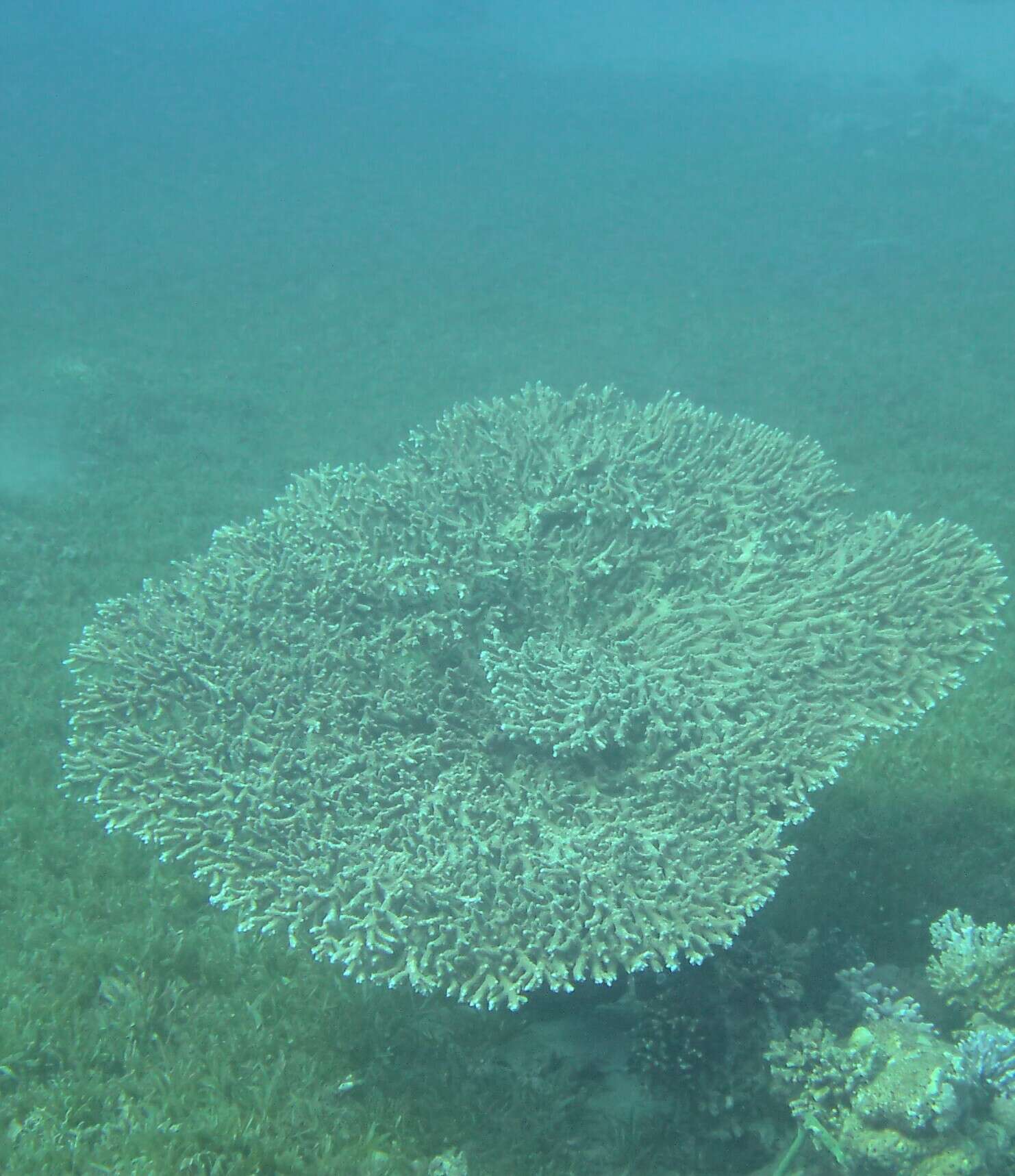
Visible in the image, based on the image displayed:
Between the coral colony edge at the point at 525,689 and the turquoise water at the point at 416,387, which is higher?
Result: the coral colony edge at the point at 525,689

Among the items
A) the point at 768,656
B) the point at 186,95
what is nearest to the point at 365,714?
the point at 768,656

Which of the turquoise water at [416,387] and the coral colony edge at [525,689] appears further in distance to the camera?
the turquoise water at [416,387]

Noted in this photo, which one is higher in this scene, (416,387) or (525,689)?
(525,689)

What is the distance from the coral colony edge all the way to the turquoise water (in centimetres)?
59

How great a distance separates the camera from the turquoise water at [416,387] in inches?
156

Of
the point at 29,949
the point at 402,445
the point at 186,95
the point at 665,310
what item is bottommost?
the point at 186,95

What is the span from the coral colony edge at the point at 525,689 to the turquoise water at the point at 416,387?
594 millimetres

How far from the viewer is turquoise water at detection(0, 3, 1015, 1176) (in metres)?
3.96

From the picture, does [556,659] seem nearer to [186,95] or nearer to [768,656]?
[768,656]

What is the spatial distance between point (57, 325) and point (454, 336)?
10.8 meters

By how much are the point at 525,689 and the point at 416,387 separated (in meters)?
15.2

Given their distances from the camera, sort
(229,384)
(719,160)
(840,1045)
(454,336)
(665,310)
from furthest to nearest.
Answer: (719,160) < (665,310) < (454,336) < (229,384) < (840,1045)

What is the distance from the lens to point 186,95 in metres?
57.9

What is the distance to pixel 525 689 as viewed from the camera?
4410 millimetres
